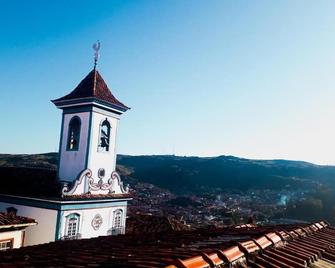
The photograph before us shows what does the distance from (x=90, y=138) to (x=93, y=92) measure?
2.27 m

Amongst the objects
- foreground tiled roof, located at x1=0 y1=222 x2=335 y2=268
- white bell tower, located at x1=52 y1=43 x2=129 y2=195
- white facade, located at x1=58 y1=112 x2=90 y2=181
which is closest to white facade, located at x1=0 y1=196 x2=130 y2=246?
white bell tower, located at x1=52 y1=43 x2=129 y2=195

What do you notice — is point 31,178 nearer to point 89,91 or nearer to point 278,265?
point 89,91

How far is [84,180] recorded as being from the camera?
54.7 ft

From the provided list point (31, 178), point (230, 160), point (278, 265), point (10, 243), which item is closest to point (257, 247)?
point (278, 265)

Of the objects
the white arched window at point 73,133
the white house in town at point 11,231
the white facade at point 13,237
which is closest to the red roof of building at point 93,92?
the white arched window at point 73,133

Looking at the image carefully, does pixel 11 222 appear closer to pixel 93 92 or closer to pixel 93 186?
pixel 93 186

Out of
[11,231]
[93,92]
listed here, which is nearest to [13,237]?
[11,231]

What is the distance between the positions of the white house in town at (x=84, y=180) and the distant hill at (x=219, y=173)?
77.9m

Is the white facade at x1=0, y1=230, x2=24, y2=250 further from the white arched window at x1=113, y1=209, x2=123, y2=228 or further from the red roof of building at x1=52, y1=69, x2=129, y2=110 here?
the red roof of building at x1=52, y1=69, x2=129, y2=110

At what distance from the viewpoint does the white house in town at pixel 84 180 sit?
1539cm

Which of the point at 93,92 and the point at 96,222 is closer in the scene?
the point at 96,222

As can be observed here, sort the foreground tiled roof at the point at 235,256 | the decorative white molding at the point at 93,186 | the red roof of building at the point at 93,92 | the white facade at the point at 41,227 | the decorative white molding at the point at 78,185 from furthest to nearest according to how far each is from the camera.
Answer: the red roof of building at the point at 93,92
the decorative white molding at the point at 93,186
the decorative white molding at the point at 78,185
the white facade at the point at 41,227
the foreground tiled roof at the point at 235,256

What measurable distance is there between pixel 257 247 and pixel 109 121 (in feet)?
50.3

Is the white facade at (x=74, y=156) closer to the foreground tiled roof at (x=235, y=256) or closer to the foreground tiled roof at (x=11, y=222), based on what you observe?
the foreground tiled roof at (x=11, y=222)
